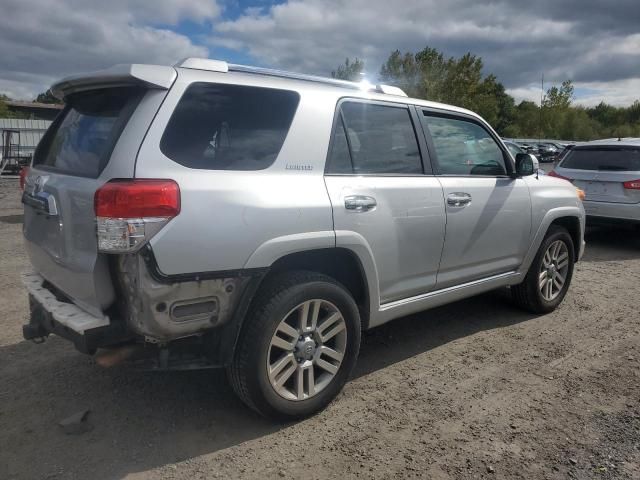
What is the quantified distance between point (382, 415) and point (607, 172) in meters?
6.79

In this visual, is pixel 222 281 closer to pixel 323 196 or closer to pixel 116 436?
pixel 323 196

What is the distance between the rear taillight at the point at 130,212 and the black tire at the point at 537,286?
142 inches

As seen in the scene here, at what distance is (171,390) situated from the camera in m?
3.51

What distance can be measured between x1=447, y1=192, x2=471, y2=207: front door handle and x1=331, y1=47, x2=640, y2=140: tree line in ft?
5.18

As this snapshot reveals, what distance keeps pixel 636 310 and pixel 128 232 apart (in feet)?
16.4

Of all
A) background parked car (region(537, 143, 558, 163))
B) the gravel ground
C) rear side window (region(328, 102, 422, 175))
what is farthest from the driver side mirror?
background parked car (region(537, 143, 558, 163))

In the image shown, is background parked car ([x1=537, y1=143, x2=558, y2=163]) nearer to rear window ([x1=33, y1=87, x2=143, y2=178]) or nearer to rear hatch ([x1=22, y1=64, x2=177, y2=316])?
rear window ([x1=33, y1=87, x2=143, y2=178])

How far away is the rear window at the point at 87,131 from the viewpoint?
2.71m

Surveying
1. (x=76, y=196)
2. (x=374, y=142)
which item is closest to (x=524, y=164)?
(x=374, y=142)

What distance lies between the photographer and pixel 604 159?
844cm

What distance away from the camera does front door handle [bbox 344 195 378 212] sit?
321 cm

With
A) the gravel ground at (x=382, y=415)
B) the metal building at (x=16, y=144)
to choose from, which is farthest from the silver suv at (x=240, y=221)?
the metal building at (x=16, y=144)

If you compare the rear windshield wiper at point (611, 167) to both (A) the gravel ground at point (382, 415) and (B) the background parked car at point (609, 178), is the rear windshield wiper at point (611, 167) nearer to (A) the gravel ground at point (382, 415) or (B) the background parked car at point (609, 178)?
(B) the background parked car at point (609, 178)

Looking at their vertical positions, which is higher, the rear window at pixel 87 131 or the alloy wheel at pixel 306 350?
the rear window at pixel 87 131
